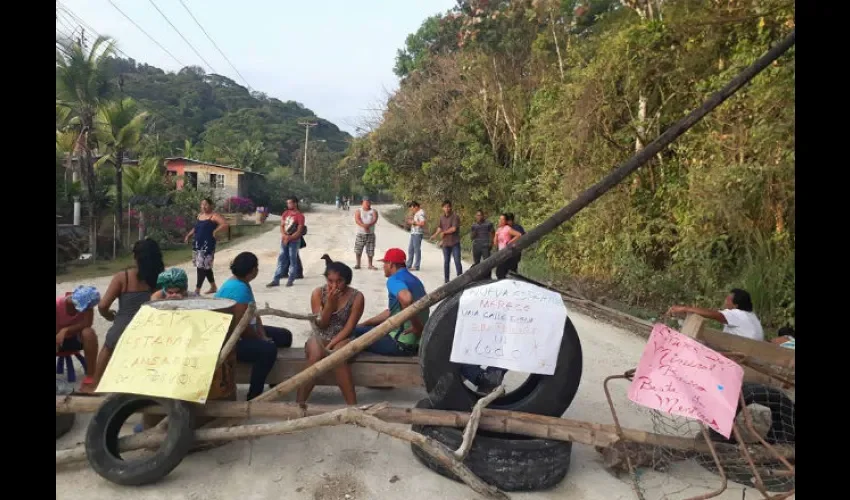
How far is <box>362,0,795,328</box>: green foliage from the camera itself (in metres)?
8.22

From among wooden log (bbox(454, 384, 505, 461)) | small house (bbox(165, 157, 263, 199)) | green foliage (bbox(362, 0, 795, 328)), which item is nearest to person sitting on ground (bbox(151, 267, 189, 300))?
wooden log (bbox(454, 384, 505, 461))

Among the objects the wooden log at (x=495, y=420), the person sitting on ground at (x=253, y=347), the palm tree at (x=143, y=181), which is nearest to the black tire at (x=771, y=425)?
the wooden log at (x=495, y=420)

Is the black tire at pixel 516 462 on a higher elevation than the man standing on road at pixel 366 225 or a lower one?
lower

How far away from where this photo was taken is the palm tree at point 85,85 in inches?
529

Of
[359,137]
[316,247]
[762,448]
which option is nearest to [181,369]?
[762,448]

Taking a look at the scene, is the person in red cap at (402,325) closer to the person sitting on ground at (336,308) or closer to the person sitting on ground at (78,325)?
the person sitting on ground at (336,308)

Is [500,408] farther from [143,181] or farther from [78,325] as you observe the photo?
[143,181]

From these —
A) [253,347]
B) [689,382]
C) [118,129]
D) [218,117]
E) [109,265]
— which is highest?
[218,117]

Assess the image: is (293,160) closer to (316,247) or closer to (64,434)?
(316,247)

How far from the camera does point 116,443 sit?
350 centimetres

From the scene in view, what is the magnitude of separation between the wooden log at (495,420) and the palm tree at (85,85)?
12.3 metres

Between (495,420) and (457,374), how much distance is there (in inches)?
15.6

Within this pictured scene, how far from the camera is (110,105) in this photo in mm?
15492

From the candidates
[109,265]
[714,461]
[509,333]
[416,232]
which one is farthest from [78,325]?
[109,265]
